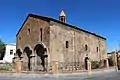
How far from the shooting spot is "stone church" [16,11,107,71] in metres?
36.0

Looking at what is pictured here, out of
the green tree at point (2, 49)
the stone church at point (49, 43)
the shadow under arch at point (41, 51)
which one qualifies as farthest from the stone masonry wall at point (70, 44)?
the green tree at point (2, 49)

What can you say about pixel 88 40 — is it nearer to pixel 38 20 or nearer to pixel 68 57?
pixel 68 57

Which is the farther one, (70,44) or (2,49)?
(2,49)

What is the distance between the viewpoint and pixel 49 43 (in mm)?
35531

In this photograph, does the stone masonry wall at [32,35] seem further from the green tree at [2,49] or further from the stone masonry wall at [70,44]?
the green tree at [2,49]

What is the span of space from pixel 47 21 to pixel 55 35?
2.67 metres

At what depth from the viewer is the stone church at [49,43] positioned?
36000mm

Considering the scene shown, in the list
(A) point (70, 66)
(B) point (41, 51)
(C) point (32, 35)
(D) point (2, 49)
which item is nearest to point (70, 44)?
(A) point (70, 66)

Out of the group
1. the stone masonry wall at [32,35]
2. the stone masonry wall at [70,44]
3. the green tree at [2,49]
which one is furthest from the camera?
the green tree at [2,49]

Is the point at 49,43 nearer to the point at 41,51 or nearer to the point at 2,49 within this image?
the point at 41,51

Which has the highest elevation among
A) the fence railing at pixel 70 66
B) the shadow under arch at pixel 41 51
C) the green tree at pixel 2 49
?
the green tree at pixel 2 49

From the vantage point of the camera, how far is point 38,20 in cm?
3828

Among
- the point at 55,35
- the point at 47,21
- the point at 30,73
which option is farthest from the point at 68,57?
the point at 30,73

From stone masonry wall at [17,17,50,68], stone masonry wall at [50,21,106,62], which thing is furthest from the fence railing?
stone masonry wall at [17,17,50,68]
